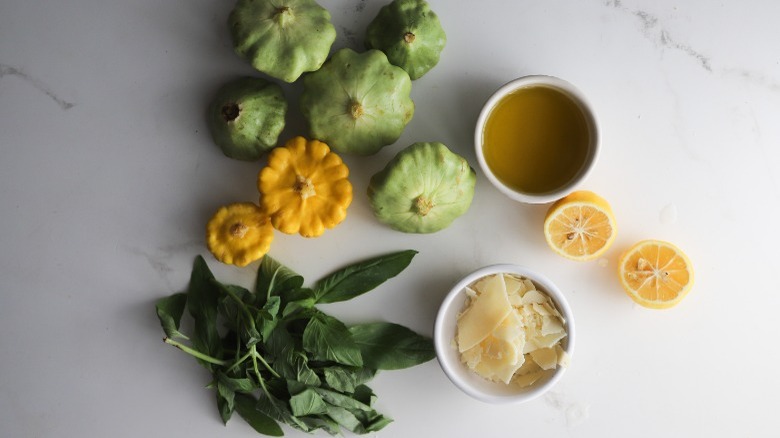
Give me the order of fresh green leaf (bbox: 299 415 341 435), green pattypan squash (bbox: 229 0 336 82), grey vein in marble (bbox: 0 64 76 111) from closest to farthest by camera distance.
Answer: green pattypan squash (bbox: 229 0 336 82) < fresh green leaf (bbox: 299 415 341 435) < grey vein in marble (bbox: 0 64 76 111)

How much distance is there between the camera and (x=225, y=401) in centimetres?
183

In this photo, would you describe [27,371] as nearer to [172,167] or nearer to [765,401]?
[172,167]

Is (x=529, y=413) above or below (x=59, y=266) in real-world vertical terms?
above

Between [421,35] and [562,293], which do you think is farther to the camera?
[562,293]

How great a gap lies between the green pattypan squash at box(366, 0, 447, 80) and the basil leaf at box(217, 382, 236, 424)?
0.94 metres

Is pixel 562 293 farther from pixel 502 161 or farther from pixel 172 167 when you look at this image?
pixel 172 167

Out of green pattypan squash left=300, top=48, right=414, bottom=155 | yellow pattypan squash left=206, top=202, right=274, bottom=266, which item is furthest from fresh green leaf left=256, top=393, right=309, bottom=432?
green pattypan squash left=300, top=48, right=414, bottom=155

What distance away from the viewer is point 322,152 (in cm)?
176

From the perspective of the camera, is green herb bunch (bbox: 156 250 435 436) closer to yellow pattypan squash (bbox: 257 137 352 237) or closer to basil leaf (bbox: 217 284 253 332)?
basil leaf (bbox: 217 284 253 332)

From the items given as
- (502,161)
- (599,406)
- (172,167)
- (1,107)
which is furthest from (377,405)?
(1,107)

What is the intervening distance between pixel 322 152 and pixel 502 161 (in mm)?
458

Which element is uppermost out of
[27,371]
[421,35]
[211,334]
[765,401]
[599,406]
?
[421,35]

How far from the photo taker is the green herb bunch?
175 centimetres

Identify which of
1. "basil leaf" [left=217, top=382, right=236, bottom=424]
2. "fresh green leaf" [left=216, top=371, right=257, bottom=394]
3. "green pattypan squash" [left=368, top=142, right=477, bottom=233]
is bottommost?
"basil leaf" [left=217, top=382, right=236, bottom=424]
